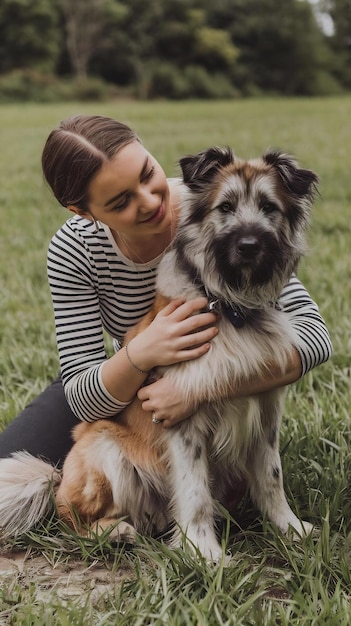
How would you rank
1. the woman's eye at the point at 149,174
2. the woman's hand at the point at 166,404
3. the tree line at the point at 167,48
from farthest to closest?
the tree line at the point at 167,48
the woman's eye at the point at 149,174
the woman's hand at the point at 166,404

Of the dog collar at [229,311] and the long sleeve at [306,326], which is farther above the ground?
the dog collar at [229,311]

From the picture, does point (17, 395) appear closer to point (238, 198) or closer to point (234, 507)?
point (234, 507)

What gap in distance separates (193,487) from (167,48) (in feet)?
150

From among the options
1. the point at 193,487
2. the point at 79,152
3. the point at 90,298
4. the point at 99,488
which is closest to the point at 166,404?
the point at 193,487

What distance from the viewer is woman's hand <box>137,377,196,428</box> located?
2377mm

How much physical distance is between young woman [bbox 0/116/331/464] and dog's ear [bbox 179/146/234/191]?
0.18m

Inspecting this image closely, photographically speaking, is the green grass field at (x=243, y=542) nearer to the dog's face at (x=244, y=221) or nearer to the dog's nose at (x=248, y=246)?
the dog's face at (x=244, y=221)

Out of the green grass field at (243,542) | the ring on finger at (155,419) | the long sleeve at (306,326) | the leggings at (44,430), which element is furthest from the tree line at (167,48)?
the ring on finger at (155,419)

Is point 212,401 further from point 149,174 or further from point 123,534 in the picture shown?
point 149,174

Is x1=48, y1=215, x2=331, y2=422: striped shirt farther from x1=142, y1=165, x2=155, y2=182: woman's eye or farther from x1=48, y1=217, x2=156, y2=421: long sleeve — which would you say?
x1=142, y1=165, x2=155, y2=182: woman's eye

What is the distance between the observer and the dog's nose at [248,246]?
85.7 inches

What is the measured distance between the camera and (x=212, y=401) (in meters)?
2.40

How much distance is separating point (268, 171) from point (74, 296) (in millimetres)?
925

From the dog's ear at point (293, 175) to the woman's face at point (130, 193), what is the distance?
433 mm
